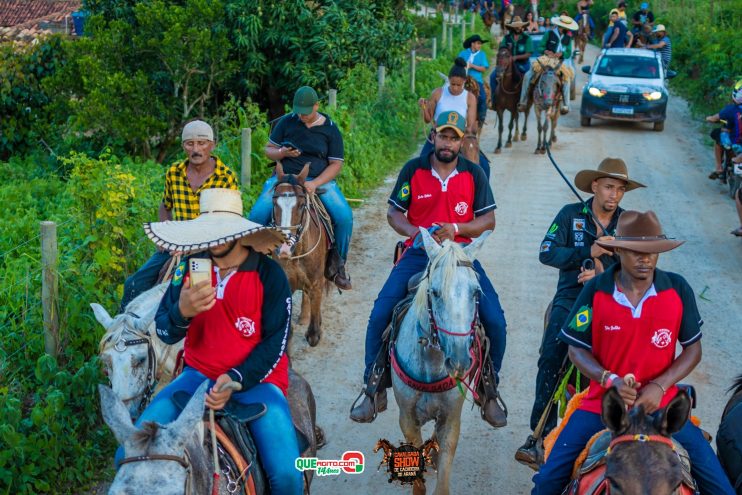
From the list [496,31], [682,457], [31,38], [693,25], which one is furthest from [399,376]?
[496,31]

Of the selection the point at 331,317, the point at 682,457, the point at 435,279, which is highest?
the point at 435,279

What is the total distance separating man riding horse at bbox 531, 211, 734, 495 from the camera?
500 cm

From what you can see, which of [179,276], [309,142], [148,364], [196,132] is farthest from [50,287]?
[309,142]

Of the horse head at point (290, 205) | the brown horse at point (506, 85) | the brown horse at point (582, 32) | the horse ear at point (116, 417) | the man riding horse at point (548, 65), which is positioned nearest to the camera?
the horse ear at point (116, 417)

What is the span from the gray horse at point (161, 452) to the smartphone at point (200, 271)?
60 centimetres

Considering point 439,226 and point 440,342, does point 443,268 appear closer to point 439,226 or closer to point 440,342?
point 440,342

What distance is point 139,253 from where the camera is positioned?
9195 mm

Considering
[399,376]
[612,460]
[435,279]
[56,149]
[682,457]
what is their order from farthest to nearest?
[56,149], [399,376], [435,279], [682,457], [612,460]

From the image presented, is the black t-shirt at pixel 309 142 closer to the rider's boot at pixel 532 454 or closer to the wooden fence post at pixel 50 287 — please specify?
the wooden fence post at pixel 50 287

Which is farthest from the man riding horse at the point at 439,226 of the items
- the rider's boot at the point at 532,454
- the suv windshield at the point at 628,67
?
the suv windshield at the point at 628,67

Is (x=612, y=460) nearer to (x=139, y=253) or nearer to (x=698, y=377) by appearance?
(x=698, y=377)

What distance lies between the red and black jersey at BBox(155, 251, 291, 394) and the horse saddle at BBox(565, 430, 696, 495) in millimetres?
1814

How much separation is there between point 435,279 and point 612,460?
1.98 meters

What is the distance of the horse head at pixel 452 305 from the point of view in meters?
5.66
